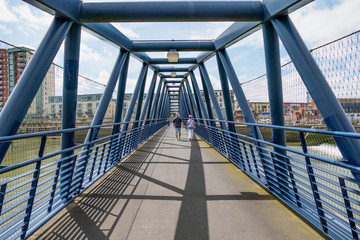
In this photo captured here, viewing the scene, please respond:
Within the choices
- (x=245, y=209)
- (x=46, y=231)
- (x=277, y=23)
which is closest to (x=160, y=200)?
(x=245, y=209)

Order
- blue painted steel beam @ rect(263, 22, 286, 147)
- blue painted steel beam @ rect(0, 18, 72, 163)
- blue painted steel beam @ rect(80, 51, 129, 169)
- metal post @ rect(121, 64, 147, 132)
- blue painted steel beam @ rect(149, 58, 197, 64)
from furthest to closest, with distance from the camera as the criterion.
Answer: blue painted steel beam @ rect(149, 58, 197, 64), metal post @ rect(121, 64, 147, 132), blue painted steel beam @ rect(80, 51, 129, 169), blue painted steel beam @ rect(263, 22, 286, 147), blue painted steel beam @ rect(0, 18, 72, 163)

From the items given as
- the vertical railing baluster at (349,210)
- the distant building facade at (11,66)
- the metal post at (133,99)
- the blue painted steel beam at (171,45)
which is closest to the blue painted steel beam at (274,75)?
the vertical railing baluster at (349,210)

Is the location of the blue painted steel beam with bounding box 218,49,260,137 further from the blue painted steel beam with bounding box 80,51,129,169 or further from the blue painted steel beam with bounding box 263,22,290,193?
the blue painted steel beam with bounding box 80,51,129,169

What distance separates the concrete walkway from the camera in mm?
2170

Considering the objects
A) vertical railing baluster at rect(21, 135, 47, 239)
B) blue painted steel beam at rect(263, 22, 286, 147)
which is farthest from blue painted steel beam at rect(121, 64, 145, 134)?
blue painted steel beam at rect(263, 22, 286, 147)

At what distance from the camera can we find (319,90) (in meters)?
2.61

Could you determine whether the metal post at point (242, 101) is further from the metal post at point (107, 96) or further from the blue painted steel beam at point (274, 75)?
the metal post at point (107, 96)

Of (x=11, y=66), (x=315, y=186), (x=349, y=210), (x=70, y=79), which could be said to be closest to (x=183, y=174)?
(x=315, y=186)

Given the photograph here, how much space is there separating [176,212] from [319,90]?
2.67 metres

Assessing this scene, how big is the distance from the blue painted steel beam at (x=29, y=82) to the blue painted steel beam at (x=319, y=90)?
3.72 m

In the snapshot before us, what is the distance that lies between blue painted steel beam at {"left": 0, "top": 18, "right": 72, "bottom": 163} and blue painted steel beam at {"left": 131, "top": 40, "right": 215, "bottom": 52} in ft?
10.7

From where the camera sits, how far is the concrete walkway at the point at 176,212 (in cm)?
217

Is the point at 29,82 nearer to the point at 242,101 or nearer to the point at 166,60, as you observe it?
the point at 242,101

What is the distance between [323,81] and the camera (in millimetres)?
2625
